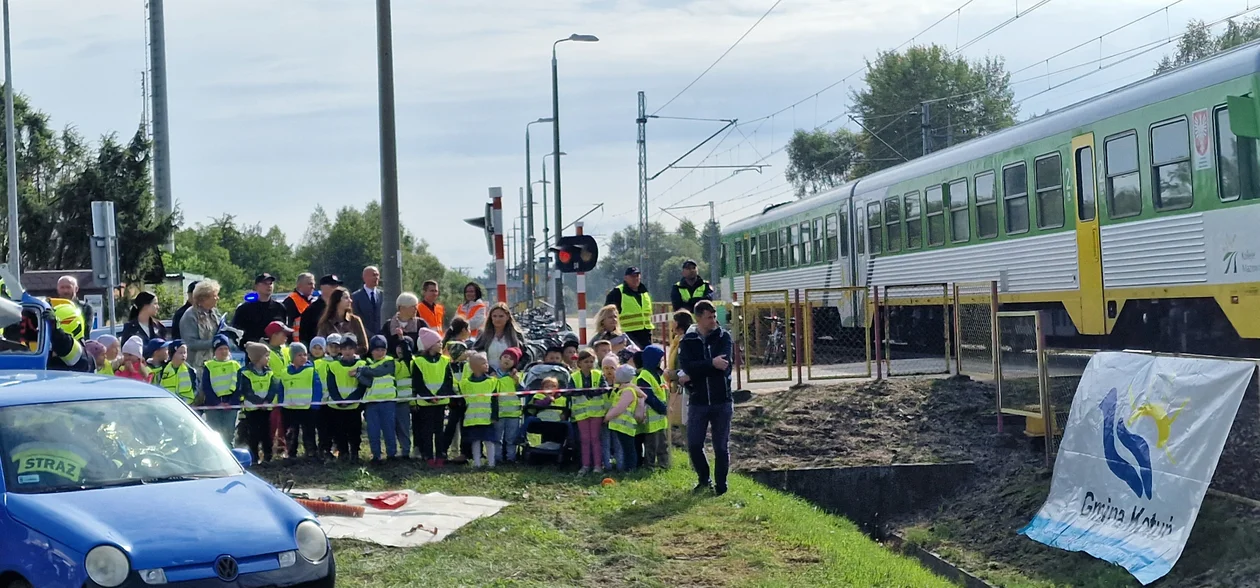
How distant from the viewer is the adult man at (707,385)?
11.9 meters

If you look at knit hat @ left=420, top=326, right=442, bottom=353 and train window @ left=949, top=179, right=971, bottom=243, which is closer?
knit hat @ left=420, top=326, right=442, bottom=353

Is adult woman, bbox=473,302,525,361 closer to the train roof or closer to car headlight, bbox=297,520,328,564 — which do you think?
the train roof

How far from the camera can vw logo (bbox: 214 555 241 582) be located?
676cm

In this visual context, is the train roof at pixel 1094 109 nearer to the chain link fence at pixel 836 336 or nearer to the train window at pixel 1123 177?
the train window at pixel 1123 177

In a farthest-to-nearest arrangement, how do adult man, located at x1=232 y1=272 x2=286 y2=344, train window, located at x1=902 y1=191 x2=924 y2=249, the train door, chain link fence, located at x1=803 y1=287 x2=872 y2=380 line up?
train window, located at x1=902 y1=191 x2=924 y2=249, chain link fence, located at x1=803 y1=287 x2=872 y2=380, the train door, adult man, located at x1=232 y1=272 x2=286 y2=344

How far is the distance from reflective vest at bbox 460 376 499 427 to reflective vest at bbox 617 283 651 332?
3258 millimetres

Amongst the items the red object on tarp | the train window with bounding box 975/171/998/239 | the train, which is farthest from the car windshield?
the train window with bounding box 975/171/998/239

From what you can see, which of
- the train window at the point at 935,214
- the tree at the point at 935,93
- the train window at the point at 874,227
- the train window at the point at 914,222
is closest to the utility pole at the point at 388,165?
the train window at the point at 935,214

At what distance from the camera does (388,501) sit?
11.5 meters

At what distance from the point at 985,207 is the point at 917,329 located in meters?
3.53

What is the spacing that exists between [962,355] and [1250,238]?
4.74 m

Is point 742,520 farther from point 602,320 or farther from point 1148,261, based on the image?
point 1148,261

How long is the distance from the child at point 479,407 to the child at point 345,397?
3.48 ft

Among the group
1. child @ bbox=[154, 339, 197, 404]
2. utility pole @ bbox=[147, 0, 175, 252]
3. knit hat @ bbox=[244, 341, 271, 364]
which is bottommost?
child @ bbox=[154, 339, 197, 404]
